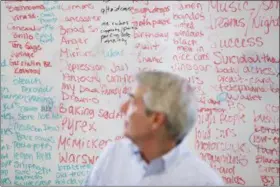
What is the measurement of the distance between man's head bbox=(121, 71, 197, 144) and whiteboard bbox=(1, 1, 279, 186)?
0.60 m

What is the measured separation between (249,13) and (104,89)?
81 cm

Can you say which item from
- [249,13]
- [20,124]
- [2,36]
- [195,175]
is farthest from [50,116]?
[249,13]

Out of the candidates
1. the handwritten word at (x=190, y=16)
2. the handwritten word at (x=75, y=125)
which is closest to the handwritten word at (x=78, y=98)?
the handwritten word at (x=75, y=125)

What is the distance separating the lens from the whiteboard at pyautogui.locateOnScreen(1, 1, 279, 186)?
1.74m

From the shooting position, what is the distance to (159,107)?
1183 millimetres

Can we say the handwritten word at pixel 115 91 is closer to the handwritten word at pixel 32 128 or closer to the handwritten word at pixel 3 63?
the handwritten word at pixel 32 128

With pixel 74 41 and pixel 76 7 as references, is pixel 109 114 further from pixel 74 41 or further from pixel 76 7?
pixel 76 7

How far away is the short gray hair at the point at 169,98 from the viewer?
1.17 meters

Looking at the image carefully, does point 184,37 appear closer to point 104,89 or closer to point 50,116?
point 104,89

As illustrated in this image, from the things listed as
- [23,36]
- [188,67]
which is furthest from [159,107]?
[23,36]

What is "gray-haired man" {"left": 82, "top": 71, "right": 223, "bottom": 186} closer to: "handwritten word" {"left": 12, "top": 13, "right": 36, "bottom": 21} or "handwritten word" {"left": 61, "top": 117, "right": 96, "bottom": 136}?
"handwritten word" {"left": 61, "top": 117, "right": 96, "bottom": 136}

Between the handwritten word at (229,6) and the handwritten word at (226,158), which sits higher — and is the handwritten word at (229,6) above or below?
above

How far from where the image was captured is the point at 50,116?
1.98m

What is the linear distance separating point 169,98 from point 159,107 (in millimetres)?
44
